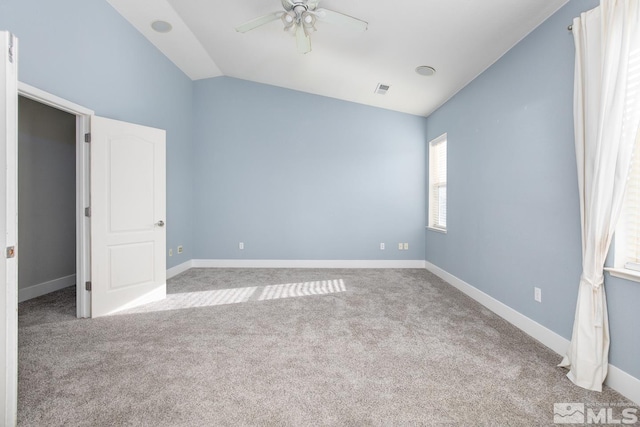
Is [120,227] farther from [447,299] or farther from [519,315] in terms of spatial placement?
[519,315]

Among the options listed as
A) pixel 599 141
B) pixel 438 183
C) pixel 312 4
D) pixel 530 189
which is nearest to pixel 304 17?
pixel 312 4

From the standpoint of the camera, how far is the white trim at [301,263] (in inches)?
197

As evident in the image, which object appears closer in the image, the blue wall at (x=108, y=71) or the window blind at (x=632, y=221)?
the window blind at (x=632, y=221)

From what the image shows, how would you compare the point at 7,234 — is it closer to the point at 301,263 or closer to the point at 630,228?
the point at 630,228

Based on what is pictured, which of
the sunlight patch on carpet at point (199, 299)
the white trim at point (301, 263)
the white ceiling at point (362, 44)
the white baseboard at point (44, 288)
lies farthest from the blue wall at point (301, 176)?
the white baseboard at point (44, 288)

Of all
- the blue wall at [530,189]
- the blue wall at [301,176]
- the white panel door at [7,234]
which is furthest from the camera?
the blue wall at [301,176]

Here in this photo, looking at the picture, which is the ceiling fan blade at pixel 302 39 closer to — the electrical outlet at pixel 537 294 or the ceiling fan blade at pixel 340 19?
the ceiling fan blade at pixel 340 19

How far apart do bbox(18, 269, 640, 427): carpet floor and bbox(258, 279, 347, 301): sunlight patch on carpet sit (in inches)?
10.0

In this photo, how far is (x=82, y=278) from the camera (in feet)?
9.33

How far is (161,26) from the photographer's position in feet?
11.3

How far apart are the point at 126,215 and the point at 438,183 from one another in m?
4.41

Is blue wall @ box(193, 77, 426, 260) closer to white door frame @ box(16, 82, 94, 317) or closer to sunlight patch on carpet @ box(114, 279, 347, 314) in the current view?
sunlight patch on carpet @ box(114, 279, 347, 314)

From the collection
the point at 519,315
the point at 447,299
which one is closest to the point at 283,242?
the point at 447,299

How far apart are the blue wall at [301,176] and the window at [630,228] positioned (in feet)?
10.8
